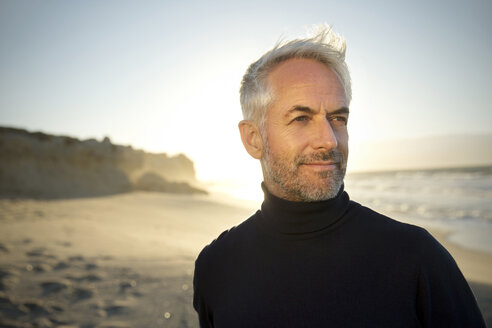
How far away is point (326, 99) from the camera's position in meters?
1.56

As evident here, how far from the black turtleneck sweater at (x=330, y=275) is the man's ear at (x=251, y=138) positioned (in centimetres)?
36

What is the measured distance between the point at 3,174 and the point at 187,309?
20.9m

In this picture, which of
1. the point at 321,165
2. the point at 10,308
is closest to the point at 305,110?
the point at 321,165

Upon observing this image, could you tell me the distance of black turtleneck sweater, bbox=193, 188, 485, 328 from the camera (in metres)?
1.18

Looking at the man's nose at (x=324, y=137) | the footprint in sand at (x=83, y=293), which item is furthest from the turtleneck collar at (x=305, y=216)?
the footprint in sand at (x=83, y=293)

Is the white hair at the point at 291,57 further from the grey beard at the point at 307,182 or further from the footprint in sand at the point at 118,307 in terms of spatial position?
the footprint in sand at the point at 118,307

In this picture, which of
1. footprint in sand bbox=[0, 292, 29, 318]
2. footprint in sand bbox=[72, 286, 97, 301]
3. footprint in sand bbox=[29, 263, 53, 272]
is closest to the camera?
footprint in sand bbox=[0, 292, 29, 318]

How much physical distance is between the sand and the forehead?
10.2 ft

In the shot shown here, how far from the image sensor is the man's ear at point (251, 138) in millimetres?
1867

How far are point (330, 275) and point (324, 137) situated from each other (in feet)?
2.30

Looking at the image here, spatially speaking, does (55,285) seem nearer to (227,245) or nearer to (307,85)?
(227,245)

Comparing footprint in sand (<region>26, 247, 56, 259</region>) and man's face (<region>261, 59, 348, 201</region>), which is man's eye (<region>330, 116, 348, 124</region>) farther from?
footprint in sand (<region>26, 247, 56, 259</region>)

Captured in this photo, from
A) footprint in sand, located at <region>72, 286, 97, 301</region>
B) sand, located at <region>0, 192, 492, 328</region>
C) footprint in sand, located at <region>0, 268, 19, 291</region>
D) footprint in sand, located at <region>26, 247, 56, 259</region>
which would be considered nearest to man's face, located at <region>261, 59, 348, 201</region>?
sand, located at <region>0, 192, 492, 328</region>

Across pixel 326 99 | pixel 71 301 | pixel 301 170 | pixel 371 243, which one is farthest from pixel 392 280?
pixel 71 301
